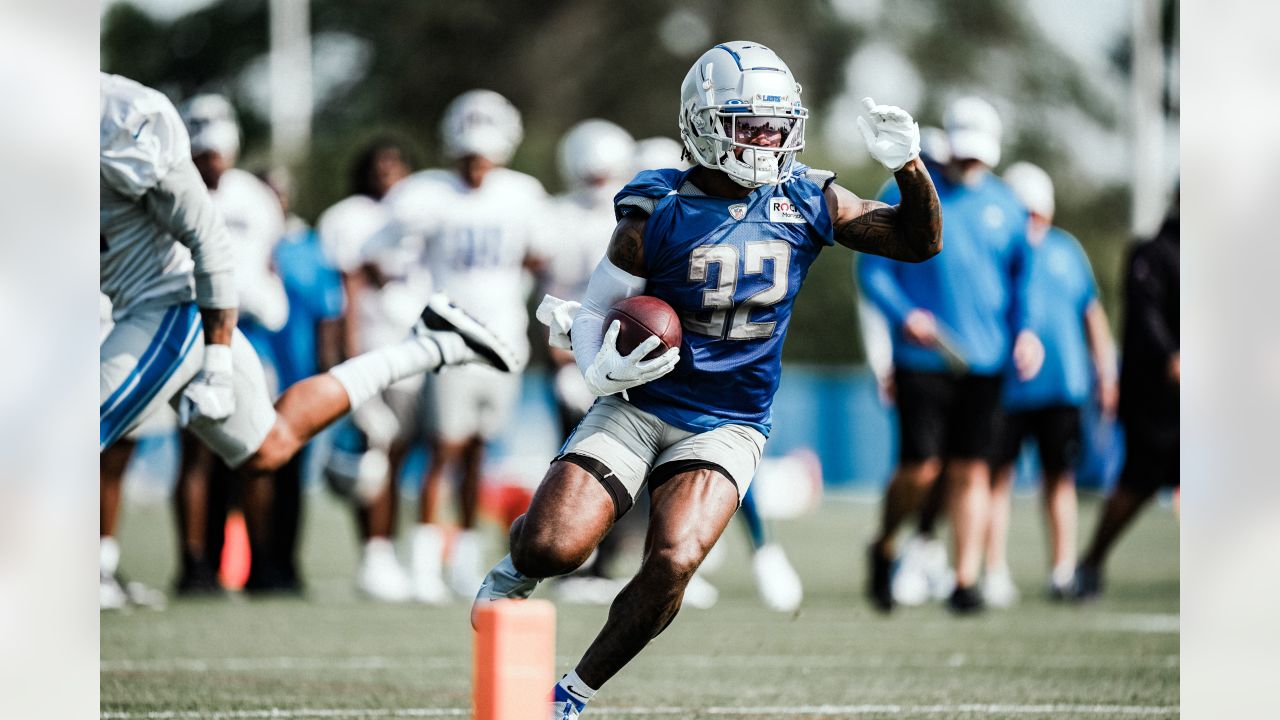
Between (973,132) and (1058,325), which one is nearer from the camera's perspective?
(973,132)

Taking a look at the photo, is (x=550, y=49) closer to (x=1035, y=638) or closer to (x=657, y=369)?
(x=1035, y=638)

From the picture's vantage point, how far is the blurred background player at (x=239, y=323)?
345 inches

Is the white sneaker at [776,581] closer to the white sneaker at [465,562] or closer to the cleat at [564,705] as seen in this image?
the white sneaker at [465,562]

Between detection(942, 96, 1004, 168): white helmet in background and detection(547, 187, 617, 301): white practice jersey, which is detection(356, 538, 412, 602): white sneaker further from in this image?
detection(942, 96, 1004, 168): white helmet in background

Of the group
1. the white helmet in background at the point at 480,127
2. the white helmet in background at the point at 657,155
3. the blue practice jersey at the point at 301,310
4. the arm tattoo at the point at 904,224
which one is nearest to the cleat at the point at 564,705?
the arm tattoo at the point at 904,224

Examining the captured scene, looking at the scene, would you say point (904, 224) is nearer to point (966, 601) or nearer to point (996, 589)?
point (966, 601)

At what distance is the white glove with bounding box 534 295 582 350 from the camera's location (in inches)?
188

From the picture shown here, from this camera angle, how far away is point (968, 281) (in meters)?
8.48

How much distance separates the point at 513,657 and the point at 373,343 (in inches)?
246

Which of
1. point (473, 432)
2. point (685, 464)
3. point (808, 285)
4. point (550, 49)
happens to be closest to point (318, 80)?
point (550, 49)

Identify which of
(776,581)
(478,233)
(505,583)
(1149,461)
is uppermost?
(478,233)

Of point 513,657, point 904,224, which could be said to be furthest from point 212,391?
point 904,224

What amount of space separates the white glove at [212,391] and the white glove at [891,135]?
1.98m
